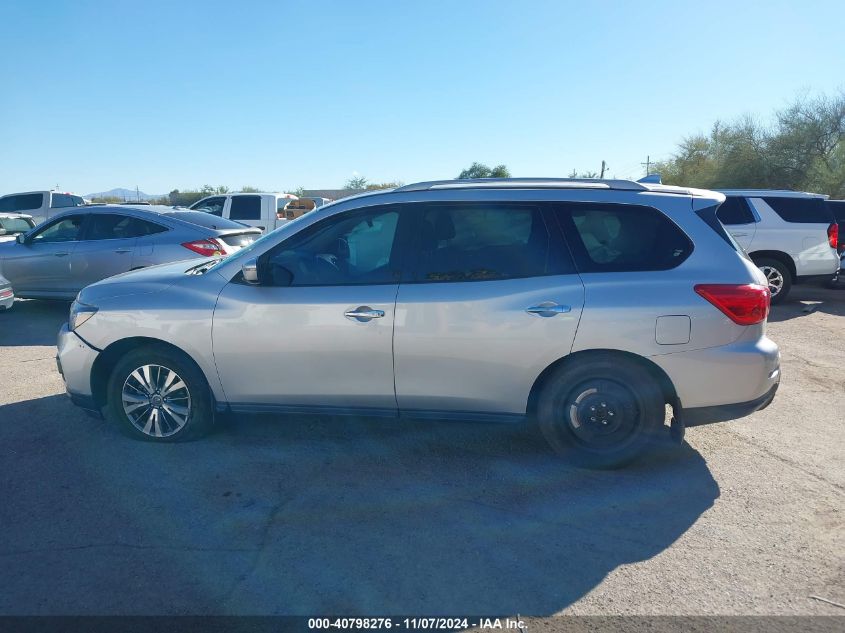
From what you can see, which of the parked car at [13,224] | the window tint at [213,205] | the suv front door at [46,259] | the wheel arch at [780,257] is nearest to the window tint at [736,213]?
the wheel arch at [780,257]

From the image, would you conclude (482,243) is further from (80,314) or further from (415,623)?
(80,314)

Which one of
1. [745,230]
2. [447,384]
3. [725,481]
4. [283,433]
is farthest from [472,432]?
[745,230]

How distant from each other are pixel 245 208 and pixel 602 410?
589 inches

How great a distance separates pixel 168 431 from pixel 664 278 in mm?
3566

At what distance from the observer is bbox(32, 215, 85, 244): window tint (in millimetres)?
9172

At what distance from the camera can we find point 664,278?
12.8 feet

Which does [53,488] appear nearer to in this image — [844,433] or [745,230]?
[844,433]

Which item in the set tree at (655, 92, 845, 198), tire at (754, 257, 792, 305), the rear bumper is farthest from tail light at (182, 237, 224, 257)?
tree at (655, 92, 845, 198)

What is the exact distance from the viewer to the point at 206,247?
28.4 feet

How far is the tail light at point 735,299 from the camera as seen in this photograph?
12.5 feet

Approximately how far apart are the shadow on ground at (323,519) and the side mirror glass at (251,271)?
1229 mm

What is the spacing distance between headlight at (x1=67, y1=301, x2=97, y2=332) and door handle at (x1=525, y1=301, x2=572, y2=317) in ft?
10.2

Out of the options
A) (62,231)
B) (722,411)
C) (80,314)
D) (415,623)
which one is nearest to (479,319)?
(722,411)

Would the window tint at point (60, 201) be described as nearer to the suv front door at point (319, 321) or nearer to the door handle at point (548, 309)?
the suv front door at point (319, 321)
